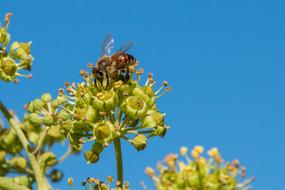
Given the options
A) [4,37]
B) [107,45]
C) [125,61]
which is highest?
[107,45]

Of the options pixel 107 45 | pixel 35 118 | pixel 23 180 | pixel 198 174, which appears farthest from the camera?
pixel 107 45

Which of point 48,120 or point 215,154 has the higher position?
point 48,120

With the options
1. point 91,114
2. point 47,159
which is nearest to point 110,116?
point 91,114

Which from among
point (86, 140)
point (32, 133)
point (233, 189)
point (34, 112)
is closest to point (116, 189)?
point (86, 140)

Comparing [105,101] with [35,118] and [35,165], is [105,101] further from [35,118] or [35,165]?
[35,118]

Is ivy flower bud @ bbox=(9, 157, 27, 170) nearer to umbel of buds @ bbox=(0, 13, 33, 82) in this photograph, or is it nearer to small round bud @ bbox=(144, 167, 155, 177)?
umbel of buds @ bbox=(0, 13, 33, 82)

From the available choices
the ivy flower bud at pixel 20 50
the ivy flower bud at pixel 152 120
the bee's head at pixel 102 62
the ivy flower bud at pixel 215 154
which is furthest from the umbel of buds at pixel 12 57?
the ivy flower bud at pixel 215 154

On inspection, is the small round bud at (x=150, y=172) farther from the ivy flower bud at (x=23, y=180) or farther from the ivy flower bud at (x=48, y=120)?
the ivy flower bud at (x=23, y=180)
